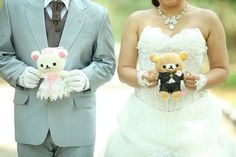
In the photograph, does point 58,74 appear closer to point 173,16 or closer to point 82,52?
point 82,52

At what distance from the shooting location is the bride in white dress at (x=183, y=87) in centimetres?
254

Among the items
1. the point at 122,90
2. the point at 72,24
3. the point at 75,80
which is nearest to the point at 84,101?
the point at 75,80

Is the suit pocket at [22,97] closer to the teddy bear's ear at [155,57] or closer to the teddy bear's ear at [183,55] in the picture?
the teddy bear's ear at [155,57]

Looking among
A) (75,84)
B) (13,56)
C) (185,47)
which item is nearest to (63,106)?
(75,84)

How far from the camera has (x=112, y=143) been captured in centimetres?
269

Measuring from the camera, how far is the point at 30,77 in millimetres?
2574

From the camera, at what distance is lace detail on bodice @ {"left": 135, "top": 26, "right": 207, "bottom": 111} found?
2555 mm

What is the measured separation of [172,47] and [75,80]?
0.48 metres

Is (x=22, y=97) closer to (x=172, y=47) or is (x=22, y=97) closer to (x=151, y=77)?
(x=151, y=77)

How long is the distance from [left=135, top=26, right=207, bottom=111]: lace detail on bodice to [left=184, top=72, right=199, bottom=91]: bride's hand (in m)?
0.11

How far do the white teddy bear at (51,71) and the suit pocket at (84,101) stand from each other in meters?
0.15

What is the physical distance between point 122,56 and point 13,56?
0.54 meters

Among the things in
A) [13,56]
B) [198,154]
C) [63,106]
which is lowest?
[198,154]

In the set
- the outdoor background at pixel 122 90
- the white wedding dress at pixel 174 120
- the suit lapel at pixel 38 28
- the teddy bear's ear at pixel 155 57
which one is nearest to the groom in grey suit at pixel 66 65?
the suit lapel at pixel 38 28
